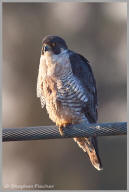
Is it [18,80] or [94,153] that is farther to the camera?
[18,80]

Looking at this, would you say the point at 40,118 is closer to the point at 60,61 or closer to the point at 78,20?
the point at 78,20

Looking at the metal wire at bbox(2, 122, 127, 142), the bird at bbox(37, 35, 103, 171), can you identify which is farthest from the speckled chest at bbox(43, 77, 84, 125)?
the metal wire at bbox(2, 122, 127, 142)

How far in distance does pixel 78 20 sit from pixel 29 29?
1520mm

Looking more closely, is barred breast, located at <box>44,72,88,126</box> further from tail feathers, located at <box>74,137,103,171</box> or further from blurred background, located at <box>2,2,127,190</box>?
blurred background, located at <box>2,2,127,190</box>

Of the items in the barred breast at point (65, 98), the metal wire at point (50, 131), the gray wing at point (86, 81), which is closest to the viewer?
the metal wire at point (50, 131)

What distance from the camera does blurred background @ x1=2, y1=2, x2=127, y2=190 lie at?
15.2 meters

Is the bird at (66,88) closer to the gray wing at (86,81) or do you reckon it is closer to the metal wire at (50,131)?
the gray wing at (86,81)

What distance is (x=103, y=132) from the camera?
6035 mm

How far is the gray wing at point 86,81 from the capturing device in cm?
713

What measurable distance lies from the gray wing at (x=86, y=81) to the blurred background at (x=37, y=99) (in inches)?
294

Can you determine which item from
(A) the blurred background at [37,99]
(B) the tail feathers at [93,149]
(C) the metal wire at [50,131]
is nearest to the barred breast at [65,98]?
(B) the tail feathers at [93,149]

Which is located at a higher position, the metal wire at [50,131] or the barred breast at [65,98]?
the barred breast at [65,98]

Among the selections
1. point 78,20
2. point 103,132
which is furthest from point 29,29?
point 103,132

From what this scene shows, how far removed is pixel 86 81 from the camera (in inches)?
285
